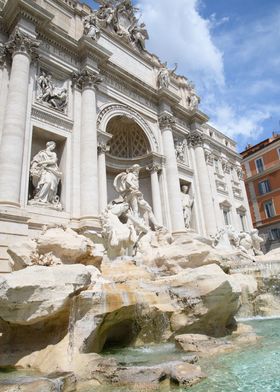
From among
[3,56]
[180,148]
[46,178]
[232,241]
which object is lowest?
[232,241]

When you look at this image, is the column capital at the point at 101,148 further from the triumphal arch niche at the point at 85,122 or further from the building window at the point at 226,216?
the building window at the point at 226,216

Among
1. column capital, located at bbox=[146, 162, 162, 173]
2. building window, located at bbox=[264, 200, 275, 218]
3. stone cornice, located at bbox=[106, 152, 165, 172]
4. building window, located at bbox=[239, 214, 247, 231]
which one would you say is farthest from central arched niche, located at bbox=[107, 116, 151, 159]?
building window, located at bbox=[264, 200, 275, 218]

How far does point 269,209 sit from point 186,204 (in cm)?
1560

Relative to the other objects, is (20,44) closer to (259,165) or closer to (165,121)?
(165,121)

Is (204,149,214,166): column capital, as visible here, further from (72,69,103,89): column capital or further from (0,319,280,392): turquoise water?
(0,319,280,392): turquoise water

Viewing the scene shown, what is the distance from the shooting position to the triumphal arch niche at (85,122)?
11180 mm

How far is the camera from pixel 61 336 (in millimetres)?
4969

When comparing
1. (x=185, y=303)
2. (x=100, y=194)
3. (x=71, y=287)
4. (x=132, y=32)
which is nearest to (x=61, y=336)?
(x=71, y=287)

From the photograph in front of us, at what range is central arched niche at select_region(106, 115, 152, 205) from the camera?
16.8 m

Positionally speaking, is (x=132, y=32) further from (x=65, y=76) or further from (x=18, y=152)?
(x=18, y=152)

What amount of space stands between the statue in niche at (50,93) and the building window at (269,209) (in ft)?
77.8

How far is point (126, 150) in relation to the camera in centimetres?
1827

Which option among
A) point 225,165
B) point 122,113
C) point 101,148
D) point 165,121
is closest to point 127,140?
point 122,113

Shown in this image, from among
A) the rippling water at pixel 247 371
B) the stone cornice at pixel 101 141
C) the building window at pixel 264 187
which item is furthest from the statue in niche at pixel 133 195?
the building window at pixel 264 187
